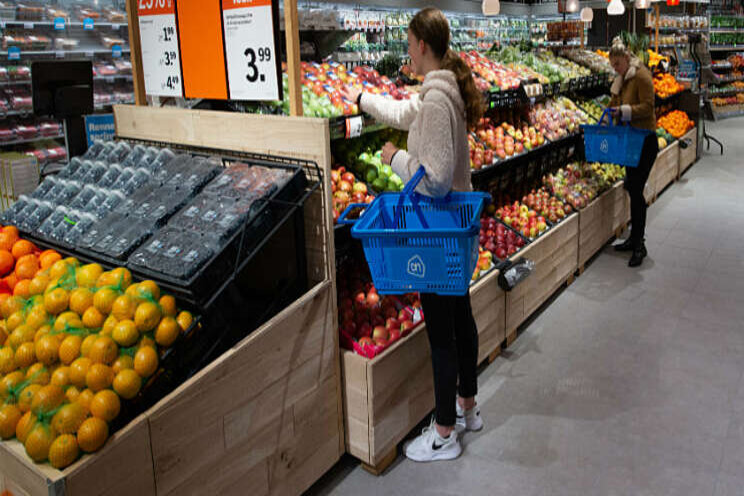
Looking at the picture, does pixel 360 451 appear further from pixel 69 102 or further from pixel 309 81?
pixel 69 102

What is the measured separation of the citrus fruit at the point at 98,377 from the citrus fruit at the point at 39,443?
0.15 m

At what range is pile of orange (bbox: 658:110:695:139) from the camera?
8.08m

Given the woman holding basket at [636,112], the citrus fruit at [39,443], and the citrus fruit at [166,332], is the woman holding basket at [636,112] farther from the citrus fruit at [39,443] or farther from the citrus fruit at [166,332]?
the citrus fruit at [39,443]

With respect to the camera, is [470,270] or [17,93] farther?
[17,93]

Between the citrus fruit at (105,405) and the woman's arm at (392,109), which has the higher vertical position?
the woman's arm at (392,109)

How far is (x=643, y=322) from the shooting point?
13.4 ft

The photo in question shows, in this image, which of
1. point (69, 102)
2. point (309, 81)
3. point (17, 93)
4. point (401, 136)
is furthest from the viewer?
point (17, 93)

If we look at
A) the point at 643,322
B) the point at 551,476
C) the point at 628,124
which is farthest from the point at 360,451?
the point at 628,124

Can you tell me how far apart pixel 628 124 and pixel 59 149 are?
20.3ft

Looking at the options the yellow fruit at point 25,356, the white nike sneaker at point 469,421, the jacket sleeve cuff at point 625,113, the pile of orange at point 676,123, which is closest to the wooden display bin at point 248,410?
the yellow fruit at point 25,356

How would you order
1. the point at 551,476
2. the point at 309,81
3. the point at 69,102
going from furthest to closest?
1. the point at 69,102
2. the point at 309,81
3. the point at 551,476

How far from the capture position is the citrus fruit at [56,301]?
77.5 inches

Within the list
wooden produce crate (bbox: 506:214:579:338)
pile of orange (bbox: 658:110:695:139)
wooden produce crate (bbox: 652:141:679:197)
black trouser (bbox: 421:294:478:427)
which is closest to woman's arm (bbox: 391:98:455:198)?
black trouser (bbox: 421:294:478:427)

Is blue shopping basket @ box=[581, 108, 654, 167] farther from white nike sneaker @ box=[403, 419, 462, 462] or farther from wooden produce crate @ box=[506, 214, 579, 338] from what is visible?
white nike sneaker @ box=[403, 419, 462, 462]
